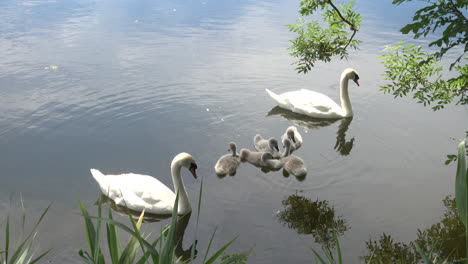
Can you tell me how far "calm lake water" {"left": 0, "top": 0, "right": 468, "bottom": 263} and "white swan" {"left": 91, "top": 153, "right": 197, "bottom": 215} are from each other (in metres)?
0.26

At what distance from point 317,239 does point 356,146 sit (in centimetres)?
320

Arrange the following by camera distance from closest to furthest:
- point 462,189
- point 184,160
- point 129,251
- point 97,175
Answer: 1. point 462,189
2. point 129,251
3. point 184,160
4. point 97,175

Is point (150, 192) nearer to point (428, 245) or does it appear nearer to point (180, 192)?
point (180, 192)

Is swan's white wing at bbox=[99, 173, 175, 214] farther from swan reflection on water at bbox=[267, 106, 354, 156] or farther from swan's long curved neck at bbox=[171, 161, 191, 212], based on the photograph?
swan reflection on water at bbox=[267, 106, 354, 156]

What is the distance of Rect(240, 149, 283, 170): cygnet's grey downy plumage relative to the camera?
7352 millimetres

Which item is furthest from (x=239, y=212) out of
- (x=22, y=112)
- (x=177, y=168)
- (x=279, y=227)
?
(x=22, y=112)

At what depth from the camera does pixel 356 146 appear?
8.27 m

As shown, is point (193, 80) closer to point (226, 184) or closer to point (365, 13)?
point (226, 184)

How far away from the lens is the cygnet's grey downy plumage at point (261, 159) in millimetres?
7352

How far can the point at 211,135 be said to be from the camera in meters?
8.55

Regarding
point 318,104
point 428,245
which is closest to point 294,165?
point 428,245

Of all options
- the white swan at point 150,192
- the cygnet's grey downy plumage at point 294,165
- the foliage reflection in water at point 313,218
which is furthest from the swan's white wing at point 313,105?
the white swan at point 150,192

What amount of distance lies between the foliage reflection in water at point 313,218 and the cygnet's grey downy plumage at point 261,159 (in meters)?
0.97

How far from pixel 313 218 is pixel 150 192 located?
2.17 m
